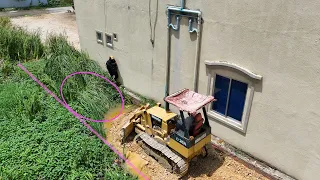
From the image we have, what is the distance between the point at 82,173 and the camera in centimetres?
633

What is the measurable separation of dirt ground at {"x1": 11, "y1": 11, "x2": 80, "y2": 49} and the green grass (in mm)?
6822

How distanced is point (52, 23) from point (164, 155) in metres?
20.3

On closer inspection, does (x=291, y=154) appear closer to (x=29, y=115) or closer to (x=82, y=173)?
(x=82, y=173)

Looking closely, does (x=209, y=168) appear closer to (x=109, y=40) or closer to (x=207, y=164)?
(x=207, y=164)

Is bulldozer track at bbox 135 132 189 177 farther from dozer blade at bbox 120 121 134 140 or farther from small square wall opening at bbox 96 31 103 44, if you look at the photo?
small square wall opening at bbox 96 31 103 44

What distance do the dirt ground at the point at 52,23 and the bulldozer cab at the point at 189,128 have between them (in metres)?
14.0

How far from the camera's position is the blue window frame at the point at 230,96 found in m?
6.97

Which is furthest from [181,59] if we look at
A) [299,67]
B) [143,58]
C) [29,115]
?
[29,115]

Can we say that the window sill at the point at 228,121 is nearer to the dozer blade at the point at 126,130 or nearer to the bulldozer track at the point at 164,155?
the bulldozer track at the point at 164,155

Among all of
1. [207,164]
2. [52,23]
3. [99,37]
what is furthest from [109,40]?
[52,23]

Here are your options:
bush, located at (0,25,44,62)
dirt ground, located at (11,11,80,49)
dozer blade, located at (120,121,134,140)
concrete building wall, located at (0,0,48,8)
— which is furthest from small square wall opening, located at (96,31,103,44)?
concrete building wall, located at (0,0,48,8)

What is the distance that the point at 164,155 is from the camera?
22.5 feet

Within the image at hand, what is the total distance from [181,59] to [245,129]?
2.88m

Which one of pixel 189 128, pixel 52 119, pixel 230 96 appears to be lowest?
pixel 52 119
